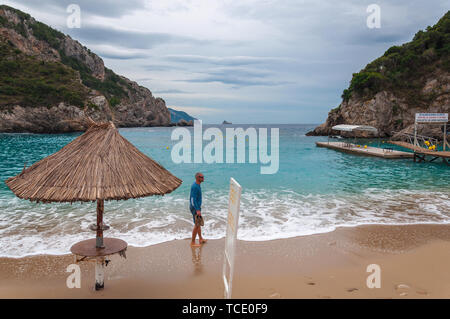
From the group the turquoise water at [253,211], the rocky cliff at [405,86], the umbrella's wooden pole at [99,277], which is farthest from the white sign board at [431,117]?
the rocky cliff at [405,86]

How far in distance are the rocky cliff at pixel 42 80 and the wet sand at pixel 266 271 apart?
120ft

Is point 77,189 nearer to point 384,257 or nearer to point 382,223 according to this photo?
point 384,257

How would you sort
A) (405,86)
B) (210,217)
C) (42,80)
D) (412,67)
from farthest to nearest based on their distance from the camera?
(42,80)
(412,67)
(405,86)
(210,217)

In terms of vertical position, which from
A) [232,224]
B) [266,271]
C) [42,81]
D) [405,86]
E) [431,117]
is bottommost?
[266,271]

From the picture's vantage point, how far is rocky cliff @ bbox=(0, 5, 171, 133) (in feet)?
219

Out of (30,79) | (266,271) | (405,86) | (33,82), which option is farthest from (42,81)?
(266,271)

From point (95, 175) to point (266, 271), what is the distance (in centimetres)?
381

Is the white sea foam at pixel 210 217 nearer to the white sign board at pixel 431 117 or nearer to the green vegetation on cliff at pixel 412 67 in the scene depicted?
the white sign board at pixel 431 117

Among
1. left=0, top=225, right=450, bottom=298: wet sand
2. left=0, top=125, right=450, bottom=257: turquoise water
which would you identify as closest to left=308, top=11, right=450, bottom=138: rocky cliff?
left=0, top=125, right=450, bottom=257: turquoise water

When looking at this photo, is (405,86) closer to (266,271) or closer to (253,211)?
(253,211)

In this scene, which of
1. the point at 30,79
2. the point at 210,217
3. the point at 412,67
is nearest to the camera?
the point at 210,217

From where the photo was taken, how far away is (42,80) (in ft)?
247

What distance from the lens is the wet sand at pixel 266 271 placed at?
17.4 ft
